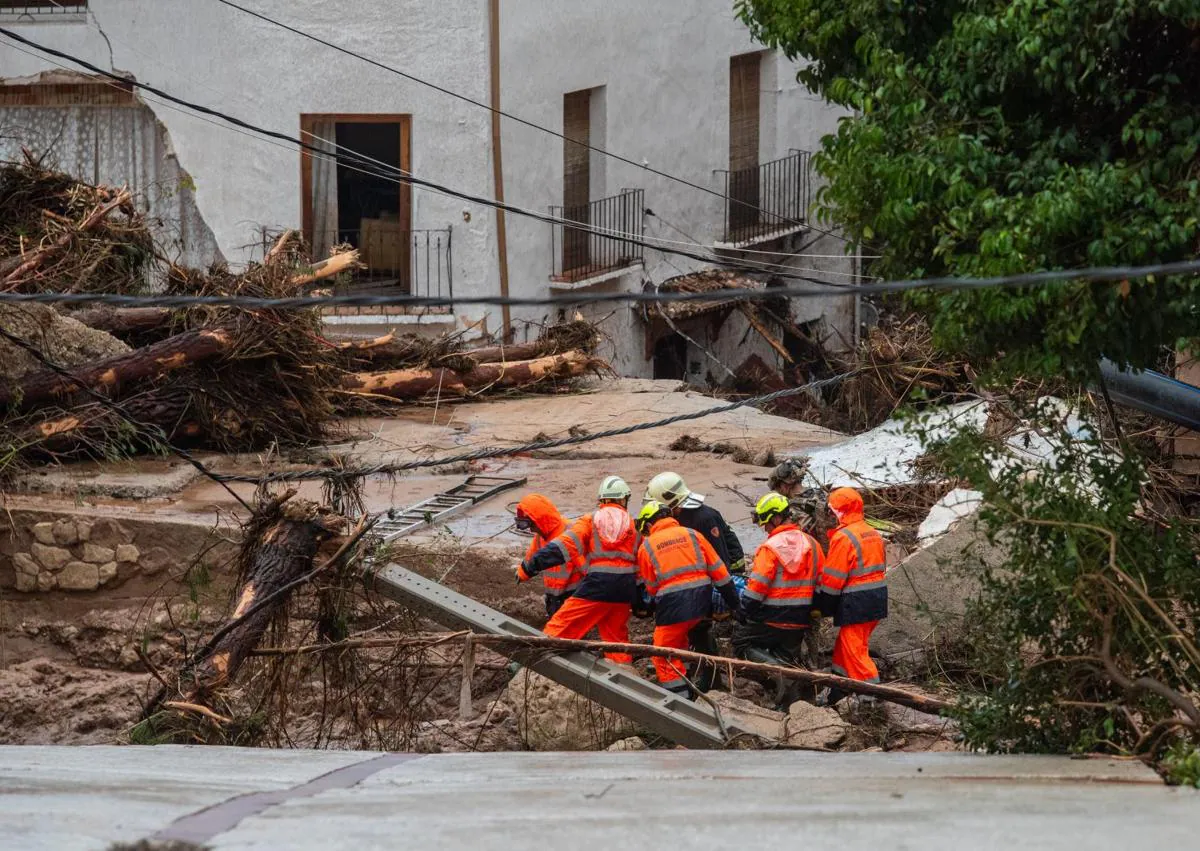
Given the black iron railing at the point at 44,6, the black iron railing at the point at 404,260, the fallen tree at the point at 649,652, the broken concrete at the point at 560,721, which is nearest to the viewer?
the fallen tree at the point at 649,652

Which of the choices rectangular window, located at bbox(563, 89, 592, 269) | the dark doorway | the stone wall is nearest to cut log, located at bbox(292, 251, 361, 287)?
the stone wall

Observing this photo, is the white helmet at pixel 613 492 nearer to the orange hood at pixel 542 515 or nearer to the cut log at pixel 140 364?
the orange hood at pixel 542 515

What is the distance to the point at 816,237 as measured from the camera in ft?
82.3

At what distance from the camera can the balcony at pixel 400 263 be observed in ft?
62.3

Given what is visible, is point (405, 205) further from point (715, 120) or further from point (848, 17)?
point (848, 17)

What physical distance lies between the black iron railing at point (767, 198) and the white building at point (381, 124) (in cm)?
260

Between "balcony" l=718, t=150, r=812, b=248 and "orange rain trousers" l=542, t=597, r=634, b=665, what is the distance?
1408cm

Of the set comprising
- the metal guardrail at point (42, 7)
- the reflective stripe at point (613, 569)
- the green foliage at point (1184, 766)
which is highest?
the metal guardrail at point (42, 7)

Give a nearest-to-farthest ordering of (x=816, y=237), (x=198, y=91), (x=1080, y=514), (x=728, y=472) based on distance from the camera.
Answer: (x=1080, y=514)
(x=728, y=472)
(x=198, y=91)
(x=816, y=237)

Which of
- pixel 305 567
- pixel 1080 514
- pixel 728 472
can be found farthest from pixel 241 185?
pixel 1080 514

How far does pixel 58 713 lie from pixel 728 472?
18.6 ft

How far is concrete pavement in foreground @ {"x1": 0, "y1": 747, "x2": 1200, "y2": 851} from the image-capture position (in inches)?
155

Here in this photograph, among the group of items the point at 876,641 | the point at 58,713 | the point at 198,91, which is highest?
the point at 198,91

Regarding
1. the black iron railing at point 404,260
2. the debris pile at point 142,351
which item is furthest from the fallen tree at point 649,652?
the black iron railing at point 404,260
